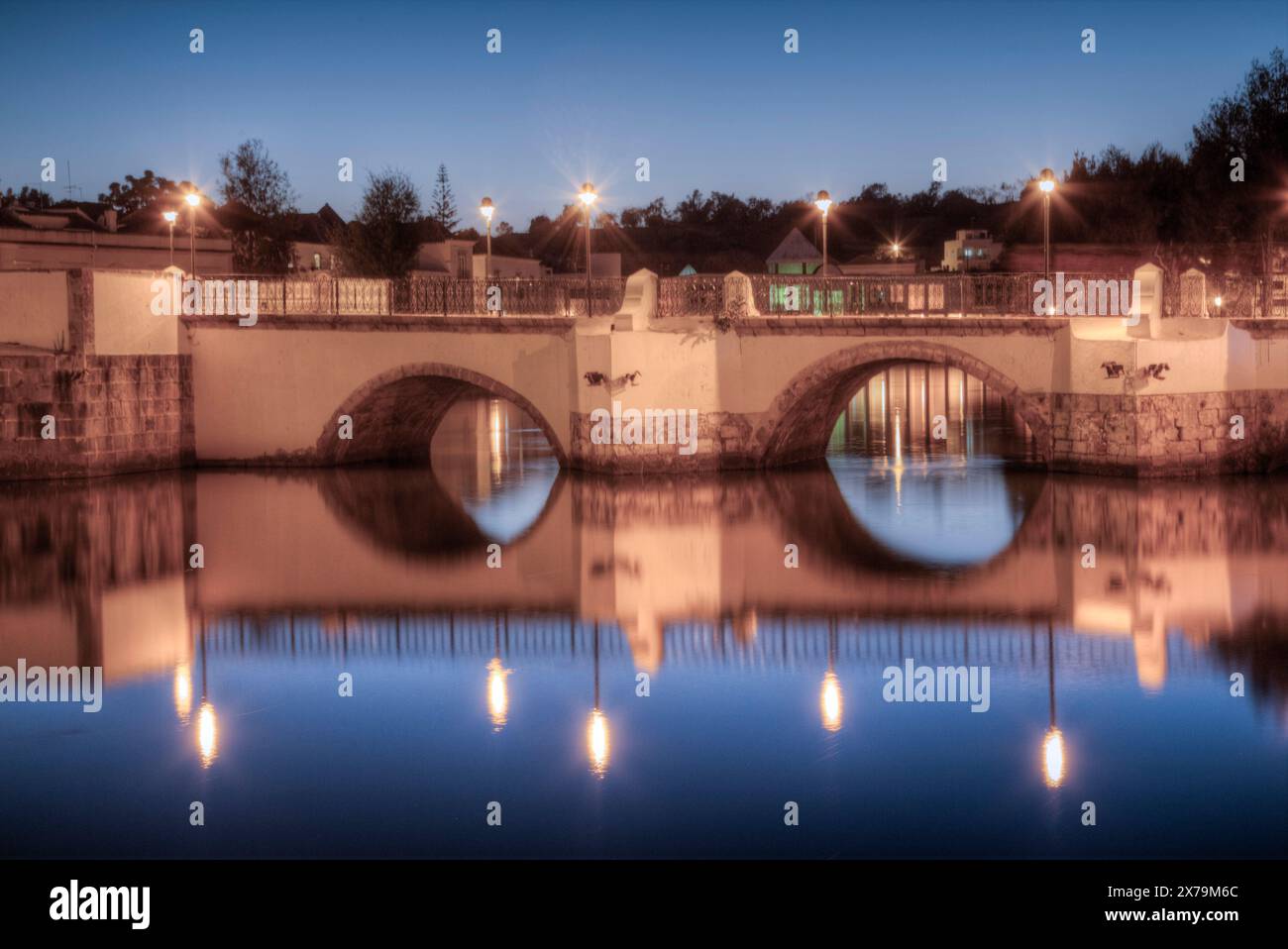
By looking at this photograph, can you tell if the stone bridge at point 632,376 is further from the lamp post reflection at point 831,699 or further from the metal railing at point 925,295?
the lamp post reflection at point 831,699

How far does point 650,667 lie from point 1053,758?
13.0ft

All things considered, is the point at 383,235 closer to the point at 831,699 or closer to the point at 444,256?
the point at 444,256

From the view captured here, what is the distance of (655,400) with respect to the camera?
2434cm

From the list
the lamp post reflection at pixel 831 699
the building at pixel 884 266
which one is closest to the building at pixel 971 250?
the building at pixel 884 266

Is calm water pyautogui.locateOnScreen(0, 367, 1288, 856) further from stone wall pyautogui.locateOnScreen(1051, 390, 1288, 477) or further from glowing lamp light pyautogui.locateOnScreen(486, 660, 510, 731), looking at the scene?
stone wall pyautogui.locateOnScreen(1051, 390, 1288, 477)

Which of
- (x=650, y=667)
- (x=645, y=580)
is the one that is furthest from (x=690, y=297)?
(x=650, y=667)

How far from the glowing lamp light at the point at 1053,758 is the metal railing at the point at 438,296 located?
15367 millimetres

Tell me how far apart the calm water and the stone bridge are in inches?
42.9

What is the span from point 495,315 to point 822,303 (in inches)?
204

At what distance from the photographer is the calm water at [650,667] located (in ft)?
29.9

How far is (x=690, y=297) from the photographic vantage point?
81.2 feet

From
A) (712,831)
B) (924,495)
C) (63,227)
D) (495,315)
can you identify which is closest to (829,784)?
(712,831)

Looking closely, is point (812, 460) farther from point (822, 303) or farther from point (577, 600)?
point (577, 600)

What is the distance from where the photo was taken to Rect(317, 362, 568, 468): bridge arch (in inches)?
1011
